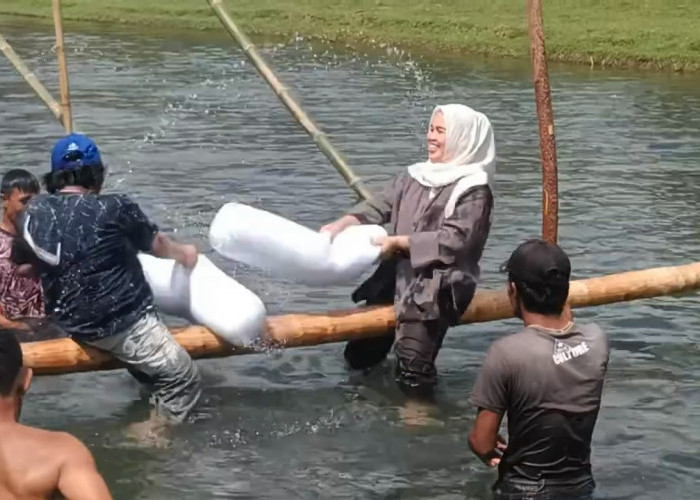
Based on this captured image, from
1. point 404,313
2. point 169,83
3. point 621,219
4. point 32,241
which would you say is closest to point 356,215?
point 404,313

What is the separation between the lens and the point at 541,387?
568cm

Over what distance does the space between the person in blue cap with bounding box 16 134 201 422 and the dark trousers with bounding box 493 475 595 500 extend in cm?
256

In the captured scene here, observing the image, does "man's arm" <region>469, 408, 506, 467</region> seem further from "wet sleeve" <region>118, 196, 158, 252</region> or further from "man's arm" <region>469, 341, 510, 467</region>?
"wet sleeve" <region>118, 196, 158, 252</region>

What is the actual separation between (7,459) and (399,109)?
61.6 ft

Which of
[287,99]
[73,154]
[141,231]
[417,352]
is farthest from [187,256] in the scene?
[287,99]

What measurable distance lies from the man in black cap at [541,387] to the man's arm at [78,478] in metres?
1.86

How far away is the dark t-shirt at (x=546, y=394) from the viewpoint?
18.5ft

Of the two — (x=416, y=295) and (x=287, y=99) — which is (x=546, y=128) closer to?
(x=287, y=99)

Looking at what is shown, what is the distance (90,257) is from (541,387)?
117 inches

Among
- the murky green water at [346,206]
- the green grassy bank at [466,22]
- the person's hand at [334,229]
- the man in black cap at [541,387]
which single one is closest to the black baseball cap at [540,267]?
the man in black cap at [541,387]

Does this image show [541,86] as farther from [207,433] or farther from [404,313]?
[207,433]

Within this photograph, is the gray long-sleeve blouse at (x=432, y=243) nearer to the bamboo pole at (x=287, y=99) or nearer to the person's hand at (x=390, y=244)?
the person's hand at (x=390, y=244)

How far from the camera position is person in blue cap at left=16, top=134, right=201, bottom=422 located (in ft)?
24.2

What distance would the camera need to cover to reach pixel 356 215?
846 cm
